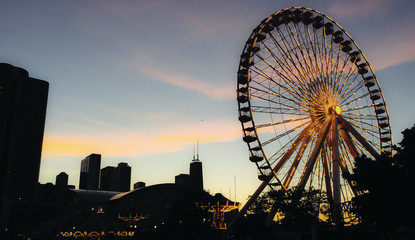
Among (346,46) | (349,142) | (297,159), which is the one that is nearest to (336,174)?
(297,159)

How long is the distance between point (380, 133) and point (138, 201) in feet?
170

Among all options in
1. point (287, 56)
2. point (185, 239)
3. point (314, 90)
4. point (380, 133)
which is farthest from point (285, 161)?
point (185, 239)

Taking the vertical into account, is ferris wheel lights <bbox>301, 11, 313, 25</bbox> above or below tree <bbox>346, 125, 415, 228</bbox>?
above

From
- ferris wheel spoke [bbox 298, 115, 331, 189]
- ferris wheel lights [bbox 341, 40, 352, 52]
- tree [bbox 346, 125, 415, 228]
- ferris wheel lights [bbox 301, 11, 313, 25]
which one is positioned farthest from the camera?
ferris wheel lights [bbox 341, 40, 352, 52]

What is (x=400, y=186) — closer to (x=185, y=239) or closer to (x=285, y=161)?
(x=285, y=161)

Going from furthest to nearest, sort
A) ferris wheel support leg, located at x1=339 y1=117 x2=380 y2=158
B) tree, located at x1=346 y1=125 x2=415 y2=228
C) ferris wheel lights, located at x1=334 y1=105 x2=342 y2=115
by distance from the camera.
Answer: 1. ferris wheel support leg, located at x1=339 y1=117 x2=380 y2=158
2. ferris wheel lights, located at x1=334 y1=105 x2=342 y2=115
3. tree, located at x1=346 y1=125 x2=415 y2=228

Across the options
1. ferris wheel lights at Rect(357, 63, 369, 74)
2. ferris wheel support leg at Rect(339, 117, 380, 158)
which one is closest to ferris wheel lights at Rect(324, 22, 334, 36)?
ferris wheel lights at Rect(357, 63, 369, 74)

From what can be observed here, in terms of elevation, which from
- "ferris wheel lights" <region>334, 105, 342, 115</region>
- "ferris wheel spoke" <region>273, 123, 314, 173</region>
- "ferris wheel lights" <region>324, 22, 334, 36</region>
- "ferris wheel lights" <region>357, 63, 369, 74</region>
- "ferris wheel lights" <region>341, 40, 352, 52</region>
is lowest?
"ferris wheel spoke" <region>273, 123, 314, 173</region>

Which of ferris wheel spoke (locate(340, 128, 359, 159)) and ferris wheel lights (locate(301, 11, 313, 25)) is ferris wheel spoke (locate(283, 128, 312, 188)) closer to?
ferris wheel spoke (locate(340, 128, 359, 159))

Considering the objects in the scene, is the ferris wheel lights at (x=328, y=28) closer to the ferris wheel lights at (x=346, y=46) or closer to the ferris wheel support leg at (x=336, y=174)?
the ferris wheel lights at (x=346, y=46)

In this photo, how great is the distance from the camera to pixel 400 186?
32.4 m

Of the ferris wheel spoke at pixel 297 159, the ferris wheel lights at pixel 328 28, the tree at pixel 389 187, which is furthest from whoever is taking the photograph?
the ferris wheel lights at pixel 328 28

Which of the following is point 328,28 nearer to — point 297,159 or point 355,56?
point 355,56

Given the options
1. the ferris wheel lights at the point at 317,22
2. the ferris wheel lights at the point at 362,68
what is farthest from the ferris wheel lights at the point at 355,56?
the ferris wheel lights at the point at 317,22
